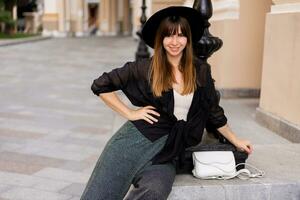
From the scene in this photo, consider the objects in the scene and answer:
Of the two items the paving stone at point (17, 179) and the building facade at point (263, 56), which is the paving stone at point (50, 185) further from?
the building facade at point (263, 56)

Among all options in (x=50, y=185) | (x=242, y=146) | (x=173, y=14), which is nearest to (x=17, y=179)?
(x=50, y=185)

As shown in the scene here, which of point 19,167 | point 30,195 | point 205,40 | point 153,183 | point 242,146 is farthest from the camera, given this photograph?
point 19,167

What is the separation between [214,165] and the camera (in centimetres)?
346

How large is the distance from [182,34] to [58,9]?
38177 millimetres

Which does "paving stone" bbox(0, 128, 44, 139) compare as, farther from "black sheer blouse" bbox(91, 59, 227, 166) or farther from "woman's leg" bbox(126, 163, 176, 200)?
"woman's leg" bbox(126, 163, 176, 200)

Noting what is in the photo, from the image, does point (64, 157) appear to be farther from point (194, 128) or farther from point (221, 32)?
point (221, 32)

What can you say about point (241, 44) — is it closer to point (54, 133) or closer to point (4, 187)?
point (54, 133)

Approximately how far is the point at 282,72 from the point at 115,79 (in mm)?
3080

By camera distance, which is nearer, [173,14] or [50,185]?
[173,14]

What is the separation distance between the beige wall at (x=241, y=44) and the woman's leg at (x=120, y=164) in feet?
17.9

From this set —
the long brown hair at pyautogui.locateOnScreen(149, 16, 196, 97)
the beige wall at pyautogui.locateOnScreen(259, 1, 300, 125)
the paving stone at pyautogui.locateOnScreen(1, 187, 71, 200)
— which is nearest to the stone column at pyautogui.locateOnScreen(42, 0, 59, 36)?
the beige wall at pyautogui.locateOnScreen(259, 1, 300, 125)

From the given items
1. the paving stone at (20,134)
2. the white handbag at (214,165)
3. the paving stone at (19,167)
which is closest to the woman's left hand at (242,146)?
the white handbag at (214,165)

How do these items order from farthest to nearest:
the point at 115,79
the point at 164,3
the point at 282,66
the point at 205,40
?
the point at 164,3 → the point at 282,66 → the point at 205,40 → the point at 115,79

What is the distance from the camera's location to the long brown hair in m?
3.30
